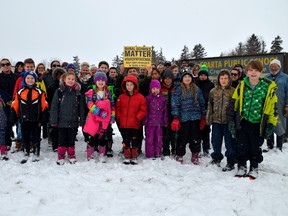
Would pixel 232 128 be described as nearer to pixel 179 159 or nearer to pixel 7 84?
pixel 179 159

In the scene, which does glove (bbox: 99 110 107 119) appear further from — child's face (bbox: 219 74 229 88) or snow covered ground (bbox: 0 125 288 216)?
child's face (bbox: 219 74 229 88)

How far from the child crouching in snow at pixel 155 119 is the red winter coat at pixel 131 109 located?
0.23m

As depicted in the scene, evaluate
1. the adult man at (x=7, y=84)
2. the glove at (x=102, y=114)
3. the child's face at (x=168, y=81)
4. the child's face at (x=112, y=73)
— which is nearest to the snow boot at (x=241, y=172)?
the child's face at (x=168, y=81)

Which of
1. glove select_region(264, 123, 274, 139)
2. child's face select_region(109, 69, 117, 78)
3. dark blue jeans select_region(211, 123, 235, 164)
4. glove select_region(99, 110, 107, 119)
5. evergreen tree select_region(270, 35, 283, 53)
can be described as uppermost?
Answer: evergreen tree select_region(270, 35, 283, 53)

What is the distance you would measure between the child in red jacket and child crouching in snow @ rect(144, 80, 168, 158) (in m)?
0.23

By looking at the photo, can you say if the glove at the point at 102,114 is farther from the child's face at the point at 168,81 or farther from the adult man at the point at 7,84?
the adult man at the point at 7,84

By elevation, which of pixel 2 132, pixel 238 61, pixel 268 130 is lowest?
pixel 2 132

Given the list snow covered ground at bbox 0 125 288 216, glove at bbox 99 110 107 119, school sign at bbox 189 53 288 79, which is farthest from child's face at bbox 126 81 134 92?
school sign at bbox 189 53 288 79

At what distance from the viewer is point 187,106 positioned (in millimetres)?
6395

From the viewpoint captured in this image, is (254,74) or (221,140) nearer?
(254,74)

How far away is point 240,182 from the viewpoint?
16.2 feet

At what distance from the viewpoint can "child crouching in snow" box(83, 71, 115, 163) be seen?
6328 mm

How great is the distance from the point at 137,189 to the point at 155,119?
241cm

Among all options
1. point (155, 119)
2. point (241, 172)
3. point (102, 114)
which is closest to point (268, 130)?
point (241, 172)
